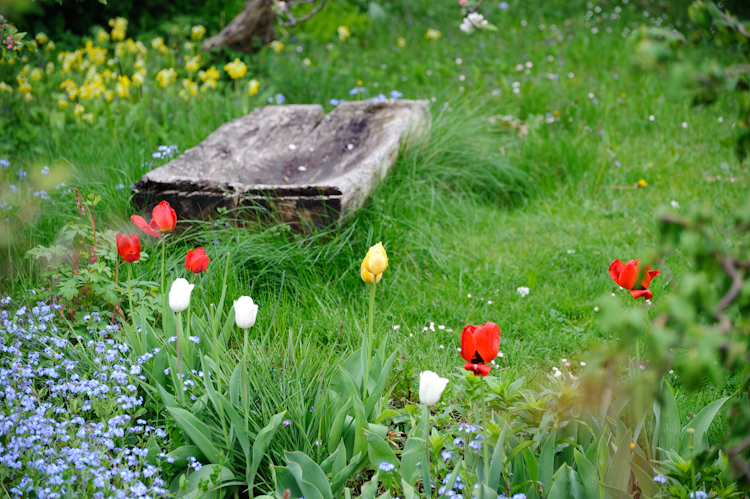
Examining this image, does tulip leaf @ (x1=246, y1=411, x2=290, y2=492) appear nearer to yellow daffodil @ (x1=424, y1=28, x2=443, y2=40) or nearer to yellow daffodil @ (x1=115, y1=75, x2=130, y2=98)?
yellow daffodil @ (x1=115, y1=75, x2=130, y2=98)

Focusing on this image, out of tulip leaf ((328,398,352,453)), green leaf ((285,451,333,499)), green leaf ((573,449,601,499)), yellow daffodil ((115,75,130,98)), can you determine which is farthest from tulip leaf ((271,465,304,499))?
yellow daffodil ((115,75,130,98))

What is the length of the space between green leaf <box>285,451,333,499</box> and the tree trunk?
4.81 meters

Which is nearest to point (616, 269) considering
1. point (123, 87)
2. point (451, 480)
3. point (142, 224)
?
point (451, 480)

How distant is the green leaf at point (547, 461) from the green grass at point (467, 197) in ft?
1.34

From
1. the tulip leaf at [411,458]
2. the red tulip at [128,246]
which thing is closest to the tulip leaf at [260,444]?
the tulip leaf at [411,458]

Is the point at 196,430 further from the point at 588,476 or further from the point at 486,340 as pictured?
the point at 588,476

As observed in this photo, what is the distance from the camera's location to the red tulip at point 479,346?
1319mm

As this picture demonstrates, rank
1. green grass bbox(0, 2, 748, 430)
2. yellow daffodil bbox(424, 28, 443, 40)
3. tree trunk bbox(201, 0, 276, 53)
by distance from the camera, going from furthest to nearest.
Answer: yellow daffodil bbox(424, 28, 443, 40)
tree trunk bbox(201, 0, 276, 53)
green grass bbox(0, 2, 748, 430)

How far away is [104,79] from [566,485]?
15.2ft

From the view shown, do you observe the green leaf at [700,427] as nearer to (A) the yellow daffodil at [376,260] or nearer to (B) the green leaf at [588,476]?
(B) the green leaf at [588,476]

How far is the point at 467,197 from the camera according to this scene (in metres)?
3.86

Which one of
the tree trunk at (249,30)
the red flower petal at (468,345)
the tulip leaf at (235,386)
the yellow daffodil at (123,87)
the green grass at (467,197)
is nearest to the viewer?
the red flower petal at (468,345)

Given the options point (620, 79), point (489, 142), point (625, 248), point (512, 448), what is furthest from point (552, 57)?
point (512, 448)

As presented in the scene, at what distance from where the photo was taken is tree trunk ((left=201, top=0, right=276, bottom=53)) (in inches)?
213
